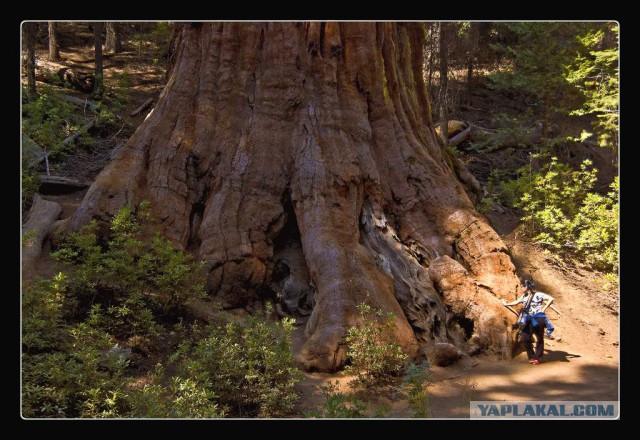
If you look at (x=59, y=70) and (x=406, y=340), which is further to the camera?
(x=59, y=70)

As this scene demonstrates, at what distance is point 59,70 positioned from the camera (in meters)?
14.9

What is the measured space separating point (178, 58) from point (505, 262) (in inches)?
258

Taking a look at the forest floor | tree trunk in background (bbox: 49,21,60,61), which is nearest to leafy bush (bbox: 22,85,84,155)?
the forest floor

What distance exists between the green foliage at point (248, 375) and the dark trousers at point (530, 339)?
10.3 feet

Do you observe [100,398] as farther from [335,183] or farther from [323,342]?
[335,183]

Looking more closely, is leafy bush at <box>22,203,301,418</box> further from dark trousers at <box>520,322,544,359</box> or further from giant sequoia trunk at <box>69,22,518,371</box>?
dark trousers at <box>520,322,544,359</box>

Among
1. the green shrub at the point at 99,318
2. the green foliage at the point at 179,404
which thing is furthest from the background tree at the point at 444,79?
the green foliage at the point at 179,404

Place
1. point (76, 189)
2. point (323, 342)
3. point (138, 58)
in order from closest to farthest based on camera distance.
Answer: point (323, 342)
point (76, 189)
point (138, 58)

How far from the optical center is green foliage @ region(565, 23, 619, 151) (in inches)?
366

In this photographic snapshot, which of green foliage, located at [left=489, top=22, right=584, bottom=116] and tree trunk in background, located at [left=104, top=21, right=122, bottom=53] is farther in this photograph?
tree trunk in background, located at [left=104, top=21, right=122, bottom=53]

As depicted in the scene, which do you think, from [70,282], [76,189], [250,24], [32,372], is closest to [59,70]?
[76,189]

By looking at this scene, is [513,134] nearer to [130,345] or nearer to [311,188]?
[311,188]

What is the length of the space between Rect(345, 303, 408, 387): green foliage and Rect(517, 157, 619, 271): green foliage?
5818 millimetres

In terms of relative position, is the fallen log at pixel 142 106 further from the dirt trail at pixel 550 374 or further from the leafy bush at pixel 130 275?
the dirt trail at pixel 550 374
